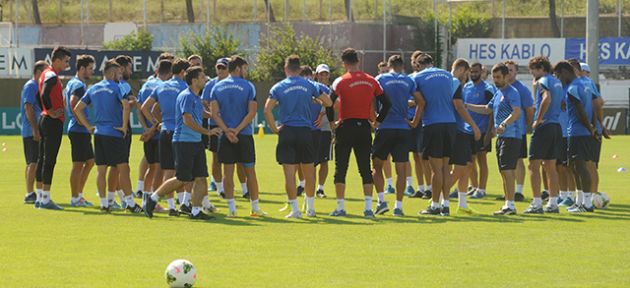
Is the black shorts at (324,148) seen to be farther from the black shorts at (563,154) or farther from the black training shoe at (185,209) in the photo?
the black shorts at (563,154)

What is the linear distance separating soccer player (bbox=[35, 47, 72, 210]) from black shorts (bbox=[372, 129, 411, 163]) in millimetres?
4694

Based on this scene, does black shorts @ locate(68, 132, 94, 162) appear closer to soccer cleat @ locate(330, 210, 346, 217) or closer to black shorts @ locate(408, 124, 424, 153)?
soccer cleat @ locate(330, 210, 346, 217)

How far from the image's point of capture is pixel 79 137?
60.3 ft

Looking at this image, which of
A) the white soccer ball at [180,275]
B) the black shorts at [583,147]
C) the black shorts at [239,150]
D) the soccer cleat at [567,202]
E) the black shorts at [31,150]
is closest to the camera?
the white soccer ball at [180,275]

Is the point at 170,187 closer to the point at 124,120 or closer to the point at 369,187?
the point at 124,120

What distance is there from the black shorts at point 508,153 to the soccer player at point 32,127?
677 centimetres

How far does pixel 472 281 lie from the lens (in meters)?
11.1

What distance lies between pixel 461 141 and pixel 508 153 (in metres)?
0.87

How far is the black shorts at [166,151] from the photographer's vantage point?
1731 cm

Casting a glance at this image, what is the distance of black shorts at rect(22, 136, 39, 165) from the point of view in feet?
64.5

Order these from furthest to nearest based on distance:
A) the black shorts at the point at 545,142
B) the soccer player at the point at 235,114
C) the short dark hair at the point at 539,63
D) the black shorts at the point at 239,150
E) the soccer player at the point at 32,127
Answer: the soccer player at the point at 32,127
the black shorts at the point at 545,142
the short dark hair at the point at 539,63
the black shorts at the point at 239,150
the soccer player at the point at 235,114

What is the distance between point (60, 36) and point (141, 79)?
1657 centimetres

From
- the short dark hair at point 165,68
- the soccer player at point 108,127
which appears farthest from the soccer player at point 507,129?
the soccer player at point 108,127

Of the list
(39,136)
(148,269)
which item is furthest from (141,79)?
(148,269)
